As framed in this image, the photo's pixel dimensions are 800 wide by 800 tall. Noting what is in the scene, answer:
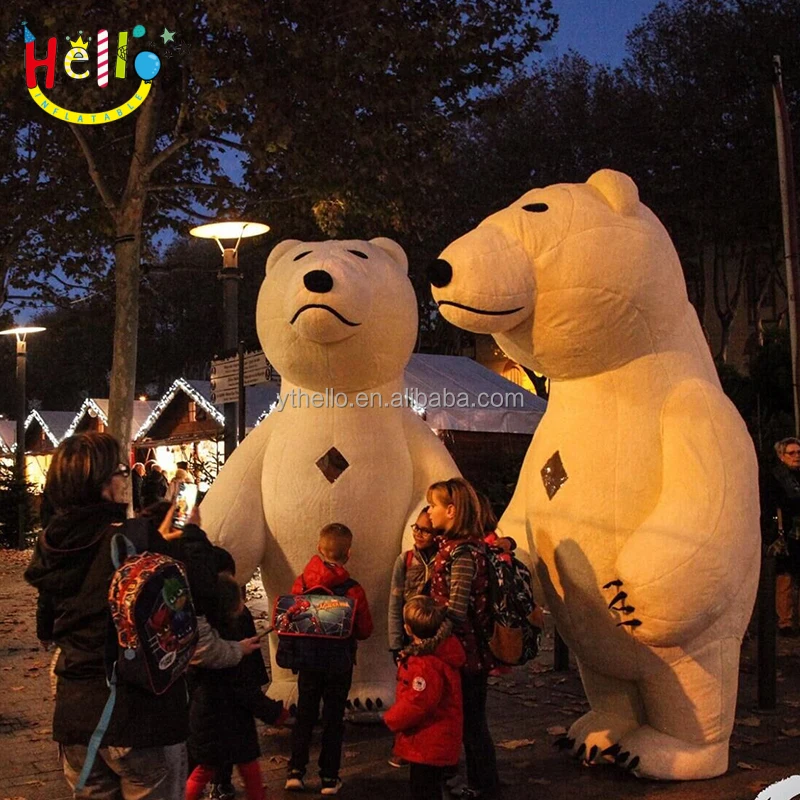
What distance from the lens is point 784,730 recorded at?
5680mm

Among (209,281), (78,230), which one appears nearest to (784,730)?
(78,230)

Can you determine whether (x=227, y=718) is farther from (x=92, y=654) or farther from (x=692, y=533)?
(x=692, y=533)

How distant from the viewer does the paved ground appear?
15.4 ft

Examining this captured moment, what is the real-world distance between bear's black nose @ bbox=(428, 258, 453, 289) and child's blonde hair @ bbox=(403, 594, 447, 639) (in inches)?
58.9

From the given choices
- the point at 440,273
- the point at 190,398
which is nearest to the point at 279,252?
the point at 440,273

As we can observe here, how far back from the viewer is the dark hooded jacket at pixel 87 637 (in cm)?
305

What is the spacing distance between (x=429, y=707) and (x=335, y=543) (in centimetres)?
114

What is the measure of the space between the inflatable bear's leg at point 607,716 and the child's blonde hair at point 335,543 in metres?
1.30

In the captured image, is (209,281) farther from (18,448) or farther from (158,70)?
(158,70)

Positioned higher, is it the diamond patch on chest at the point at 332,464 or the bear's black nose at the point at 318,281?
the bear's black nose at the point at 318,281

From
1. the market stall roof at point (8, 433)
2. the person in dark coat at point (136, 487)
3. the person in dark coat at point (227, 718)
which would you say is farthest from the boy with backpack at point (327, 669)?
the market stall roof at point (8, 433)

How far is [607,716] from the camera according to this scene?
5008 mm

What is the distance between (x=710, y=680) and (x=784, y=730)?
4.48 ft

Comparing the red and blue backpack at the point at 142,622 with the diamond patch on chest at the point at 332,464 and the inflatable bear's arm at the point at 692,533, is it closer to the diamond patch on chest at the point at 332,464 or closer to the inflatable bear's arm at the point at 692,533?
the inflatable bear's arm at the point at 692,533
